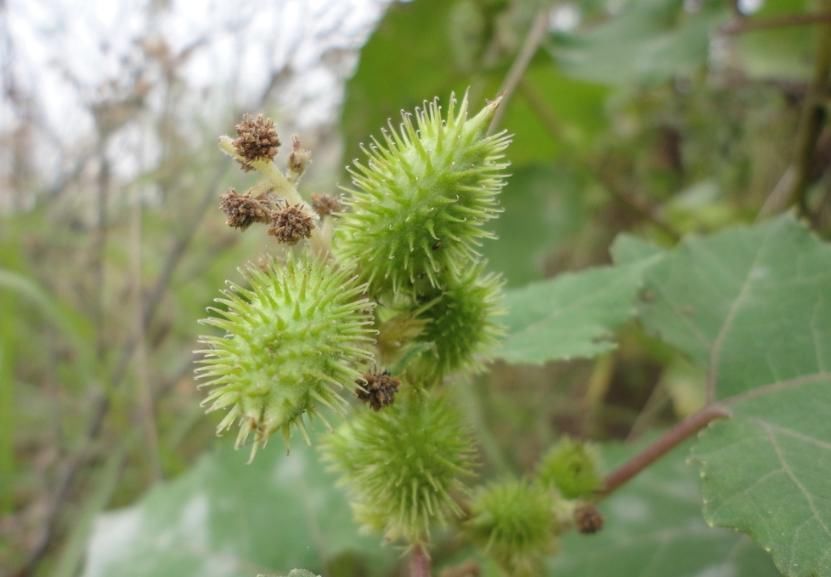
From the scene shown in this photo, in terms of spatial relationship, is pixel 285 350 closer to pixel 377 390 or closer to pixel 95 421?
pixel 377 390

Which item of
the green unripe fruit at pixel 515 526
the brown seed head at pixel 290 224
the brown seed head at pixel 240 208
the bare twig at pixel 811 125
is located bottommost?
the green unripe fruit at pixel 515 526

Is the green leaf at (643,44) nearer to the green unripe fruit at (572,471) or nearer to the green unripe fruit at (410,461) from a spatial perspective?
the green unripe fruit at (572,471)

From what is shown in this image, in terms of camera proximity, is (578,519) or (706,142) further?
(706,142)

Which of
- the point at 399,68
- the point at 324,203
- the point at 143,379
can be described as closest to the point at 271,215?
the point at 324,203

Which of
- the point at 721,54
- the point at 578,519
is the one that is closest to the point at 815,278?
the point at 578,519

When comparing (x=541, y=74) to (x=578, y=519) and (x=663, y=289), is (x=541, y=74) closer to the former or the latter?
(x=663, y=289)

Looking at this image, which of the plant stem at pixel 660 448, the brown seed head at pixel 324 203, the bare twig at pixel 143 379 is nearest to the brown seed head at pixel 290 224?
the brown seed head at pixel 324 203
